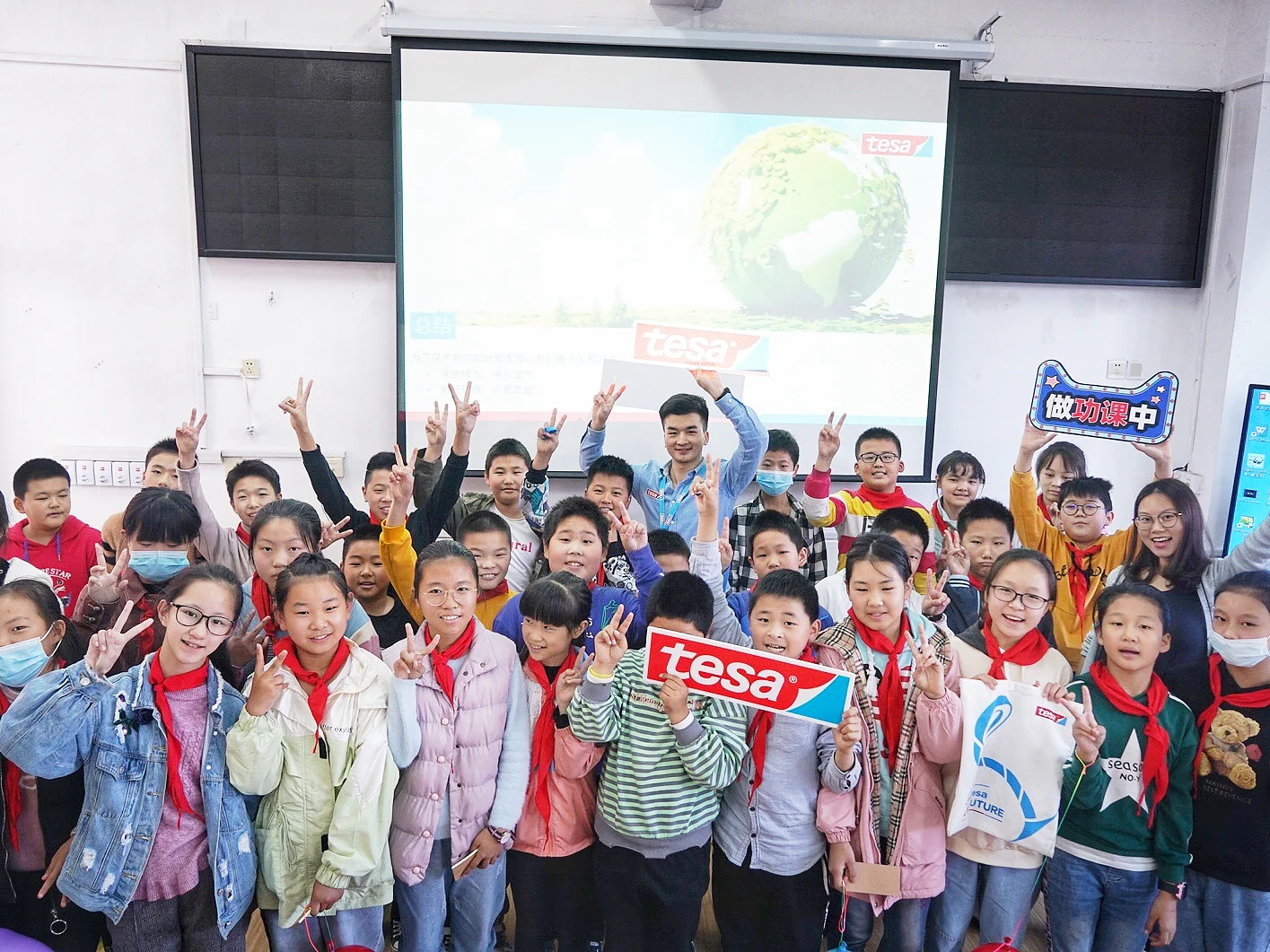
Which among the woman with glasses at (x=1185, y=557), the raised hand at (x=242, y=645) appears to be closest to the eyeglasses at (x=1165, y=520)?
the woman with glasses at (x=1185, y=557)

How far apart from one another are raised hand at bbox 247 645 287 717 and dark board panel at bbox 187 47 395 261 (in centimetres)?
273

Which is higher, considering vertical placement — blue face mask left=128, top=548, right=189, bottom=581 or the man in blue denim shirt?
the man in blue denim shirt

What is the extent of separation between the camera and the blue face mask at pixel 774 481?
3.23 meters

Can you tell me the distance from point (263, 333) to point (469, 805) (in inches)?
117

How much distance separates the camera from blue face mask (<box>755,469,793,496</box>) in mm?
3230

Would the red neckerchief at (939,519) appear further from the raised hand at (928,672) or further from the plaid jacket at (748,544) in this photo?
the raised hand at (928,672)

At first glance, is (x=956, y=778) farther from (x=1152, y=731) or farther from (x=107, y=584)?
(x=107, y=584)

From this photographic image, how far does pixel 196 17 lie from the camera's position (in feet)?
12.4

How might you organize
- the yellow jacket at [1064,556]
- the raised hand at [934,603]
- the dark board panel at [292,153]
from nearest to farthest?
the raised hand at [934,603] → the yellow jacket at [1064,556] → the dark board panel at [292,153]

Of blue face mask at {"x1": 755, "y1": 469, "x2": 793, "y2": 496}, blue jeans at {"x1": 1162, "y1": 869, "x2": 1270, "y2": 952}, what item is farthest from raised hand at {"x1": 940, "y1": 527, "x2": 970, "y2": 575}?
blue jeans at {"x1": 1162, "y1": 869, "x2": 1270, "y2": 952}

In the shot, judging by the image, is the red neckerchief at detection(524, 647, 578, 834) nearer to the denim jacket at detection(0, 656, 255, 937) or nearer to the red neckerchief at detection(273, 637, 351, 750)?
the red neckerchief at detection(273, 637, 351, 750)

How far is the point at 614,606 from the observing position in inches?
81.9

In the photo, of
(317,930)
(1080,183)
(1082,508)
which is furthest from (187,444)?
(1080,183)

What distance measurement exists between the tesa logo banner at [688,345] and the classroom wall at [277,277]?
3.87ft
